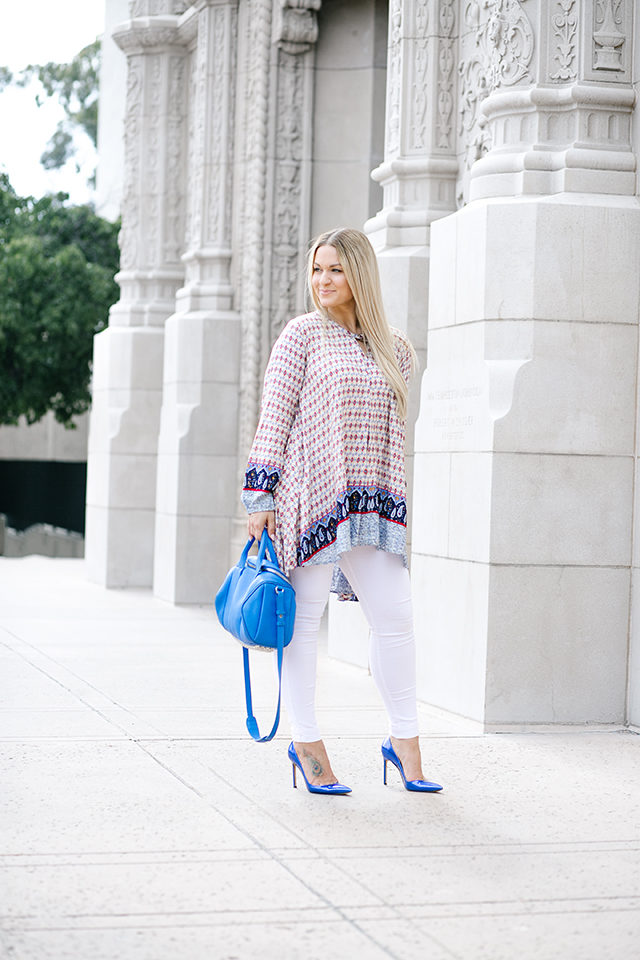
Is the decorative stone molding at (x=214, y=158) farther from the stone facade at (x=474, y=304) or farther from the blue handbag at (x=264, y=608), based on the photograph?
the blue handbag at (x=264, y=608)

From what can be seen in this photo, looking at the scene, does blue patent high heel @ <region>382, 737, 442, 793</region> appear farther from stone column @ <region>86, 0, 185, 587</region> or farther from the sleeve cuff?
stone column @ <region>86, 0, 185, 587</region>

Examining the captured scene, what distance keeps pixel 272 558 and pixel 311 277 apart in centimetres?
111

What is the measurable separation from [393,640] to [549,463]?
1.91 metres

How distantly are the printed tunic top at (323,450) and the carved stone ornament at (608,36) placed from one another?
2.60 metres

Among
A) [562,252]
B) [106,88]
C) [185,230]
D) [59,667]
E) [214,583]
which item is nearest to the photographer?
[562,252]

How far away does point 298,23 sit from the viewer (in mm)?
13328

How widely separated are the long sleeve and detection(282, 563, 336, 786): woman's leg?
1.05 feet

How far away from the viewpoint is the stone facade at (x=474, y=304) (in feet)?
24.2

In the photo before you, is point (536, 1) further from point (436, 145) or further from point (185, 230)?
point (185, 230)

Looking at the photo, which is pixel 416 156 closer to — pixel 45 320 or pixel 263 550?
pixel 263 550

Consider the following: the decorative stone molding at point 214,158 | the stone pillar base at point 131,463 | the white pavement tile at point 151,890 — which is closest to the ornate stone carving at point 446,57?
the decorative stone molding at point 214,158

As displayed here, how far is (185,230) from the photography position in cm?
1598

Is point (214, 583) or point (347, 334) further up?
point (347, 334)

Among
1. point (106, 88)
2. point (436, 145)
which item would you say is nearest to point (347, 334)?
point (436, 145)
